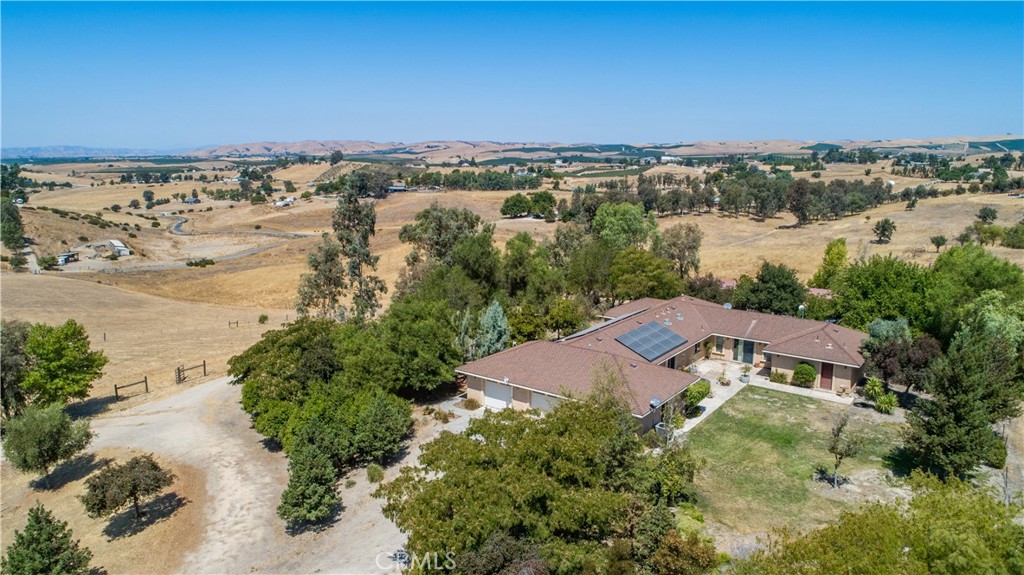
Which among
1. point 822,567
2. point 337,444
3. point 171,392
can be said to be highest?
point 822,567

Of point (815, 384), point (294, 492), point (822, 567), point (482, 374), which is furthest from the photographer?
point (815, 384)

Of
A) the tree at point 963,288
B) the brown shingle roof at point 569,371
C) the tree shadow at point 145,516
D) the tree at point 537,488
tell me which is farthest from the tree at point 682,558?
the tree at point 963,288

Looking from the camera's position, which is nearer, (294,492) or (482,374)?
(294,492)

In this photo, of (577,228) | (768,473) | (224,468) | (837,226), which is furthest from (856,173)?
(224,468)

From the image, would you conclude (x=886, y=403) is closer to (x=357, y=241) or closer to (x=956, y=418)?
(x=956, y=418)

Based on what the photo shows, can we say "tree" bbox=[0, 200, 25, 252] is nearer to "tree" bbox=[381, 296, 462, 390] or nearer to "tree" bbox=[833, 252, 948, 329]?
"tree" bbox=[381, 296, 462, 390]

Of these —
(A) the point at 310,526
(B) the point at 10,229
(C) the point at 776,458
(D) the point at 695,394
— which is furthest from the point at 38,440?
(B) the point at 10,229

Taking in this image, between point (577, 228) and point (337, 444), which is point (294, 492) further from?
point (577, 228)
